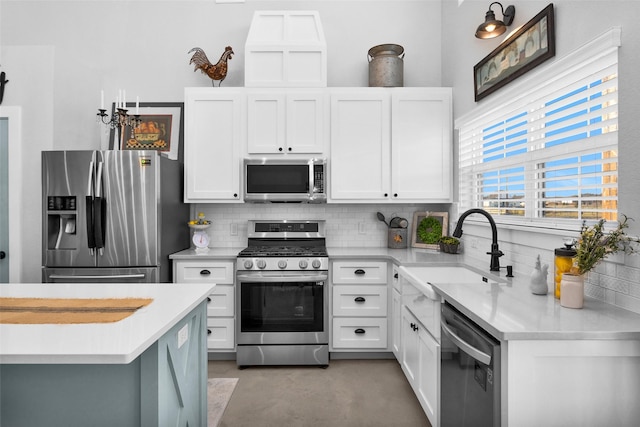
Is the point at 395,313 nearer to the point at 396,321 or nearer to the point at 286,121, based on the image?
the point at 396,321

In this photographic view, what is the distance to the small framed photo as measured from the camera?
141 inches

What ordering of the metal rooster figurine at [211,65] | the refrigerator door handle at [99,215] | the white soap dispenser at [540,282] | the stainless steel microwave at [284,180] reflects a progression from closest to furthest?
the white soap dispenser at [540,282] < the refrigerator door handle at [99,215] < the stainless steel microwave at [284,180] < the metal rooster figurine at [211,65]

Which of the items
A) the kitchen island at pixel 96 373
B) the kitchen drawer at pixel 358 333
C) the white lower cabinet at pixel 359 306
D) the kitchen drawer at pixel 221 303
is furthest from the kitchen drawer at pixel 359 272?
the kitchen island at pixel 96 373

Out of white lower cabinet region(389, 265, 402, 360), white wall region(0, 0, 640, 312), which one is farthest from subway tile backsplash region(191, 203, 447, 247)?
white lower cabinet region(389, 265, 402, 360)

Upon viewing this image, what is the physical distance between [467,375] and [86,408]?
1.45 meters

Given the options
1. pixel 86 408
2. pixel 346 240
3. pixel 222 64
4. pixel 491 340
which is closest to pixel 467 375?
pixel 491 340

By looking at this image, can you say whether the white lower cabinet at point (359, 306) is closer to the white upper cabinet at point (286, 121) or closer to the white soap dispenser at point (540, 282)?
the white upper cabinet at point (286, 121)

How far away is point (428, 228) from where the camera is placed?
3.65 metres

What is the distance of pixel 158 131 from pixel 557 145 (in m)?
3.38

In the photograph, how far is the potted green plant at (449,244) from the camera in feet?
10.6

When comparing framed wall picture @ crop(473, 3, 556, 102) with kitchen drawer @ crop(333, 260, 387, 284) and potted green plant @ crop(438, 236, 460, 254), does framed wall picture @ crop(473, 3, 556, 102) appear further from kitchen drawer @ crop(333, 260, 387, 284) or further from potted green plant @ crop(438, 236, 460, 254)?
kitchen drawer @ crop(333, 260, 387, 284)

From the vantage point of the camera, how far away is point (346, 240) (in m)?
3.82

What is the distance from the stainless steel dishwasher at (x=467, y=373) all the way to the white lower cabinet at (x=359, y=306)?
1314 mm

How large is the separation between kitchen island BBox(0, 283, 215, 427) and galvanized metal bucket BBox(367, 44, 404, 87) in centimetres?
283
